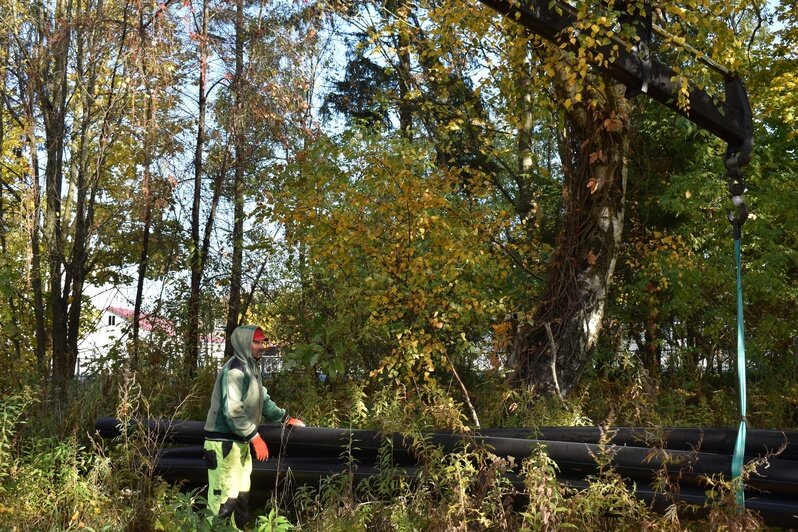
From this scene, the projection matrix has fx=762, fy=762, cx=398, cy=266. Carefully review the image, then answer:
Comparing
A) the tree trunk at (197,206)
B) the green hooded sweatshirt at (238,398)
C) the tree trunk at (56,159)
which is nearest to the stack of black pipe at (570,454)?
the green hooded sweatshirt at (238,398)

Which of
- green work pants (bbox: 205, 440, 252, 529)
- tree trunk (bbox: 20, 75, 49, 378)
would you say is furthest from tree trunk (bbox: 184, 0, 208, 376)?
green work pants (bbox: 205, 440, 252, 529)

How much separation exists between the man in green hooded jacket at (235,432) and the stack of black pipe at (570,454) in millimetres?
296

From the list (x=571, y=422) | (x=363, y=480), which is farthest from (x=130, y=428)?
(x=571, y=422)

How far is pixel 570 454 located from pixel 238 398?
8.11ft

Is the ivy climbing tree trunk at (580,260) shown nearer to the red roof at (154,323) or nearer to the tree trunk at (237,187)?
the tree trunk at (237,187)

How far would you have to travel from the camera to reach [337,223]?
27.2ft

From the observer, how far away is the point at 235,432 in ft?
18.7

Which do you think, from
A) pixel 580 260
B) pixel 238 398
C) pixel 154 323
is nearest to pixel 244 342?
pixel 238 398

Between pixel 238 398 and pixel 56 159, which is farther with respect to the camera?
pixel 56 159

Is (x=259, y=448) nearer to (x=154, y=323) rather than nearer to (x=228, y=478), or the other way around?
(x=228, y=478)

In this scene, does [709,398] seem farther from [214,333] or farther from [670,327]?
[214,333]

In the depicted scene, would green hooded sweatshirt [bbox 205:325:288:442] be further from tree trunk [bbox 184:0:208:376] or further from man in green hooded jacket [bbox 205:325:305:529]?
tree trunk [bbox 184:0:208:376]

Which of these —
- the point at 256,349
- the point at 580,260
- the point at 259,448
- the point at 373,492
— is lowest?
the point at 373,492

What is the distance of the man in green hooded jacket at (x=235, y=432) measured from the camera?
18.5 feet
